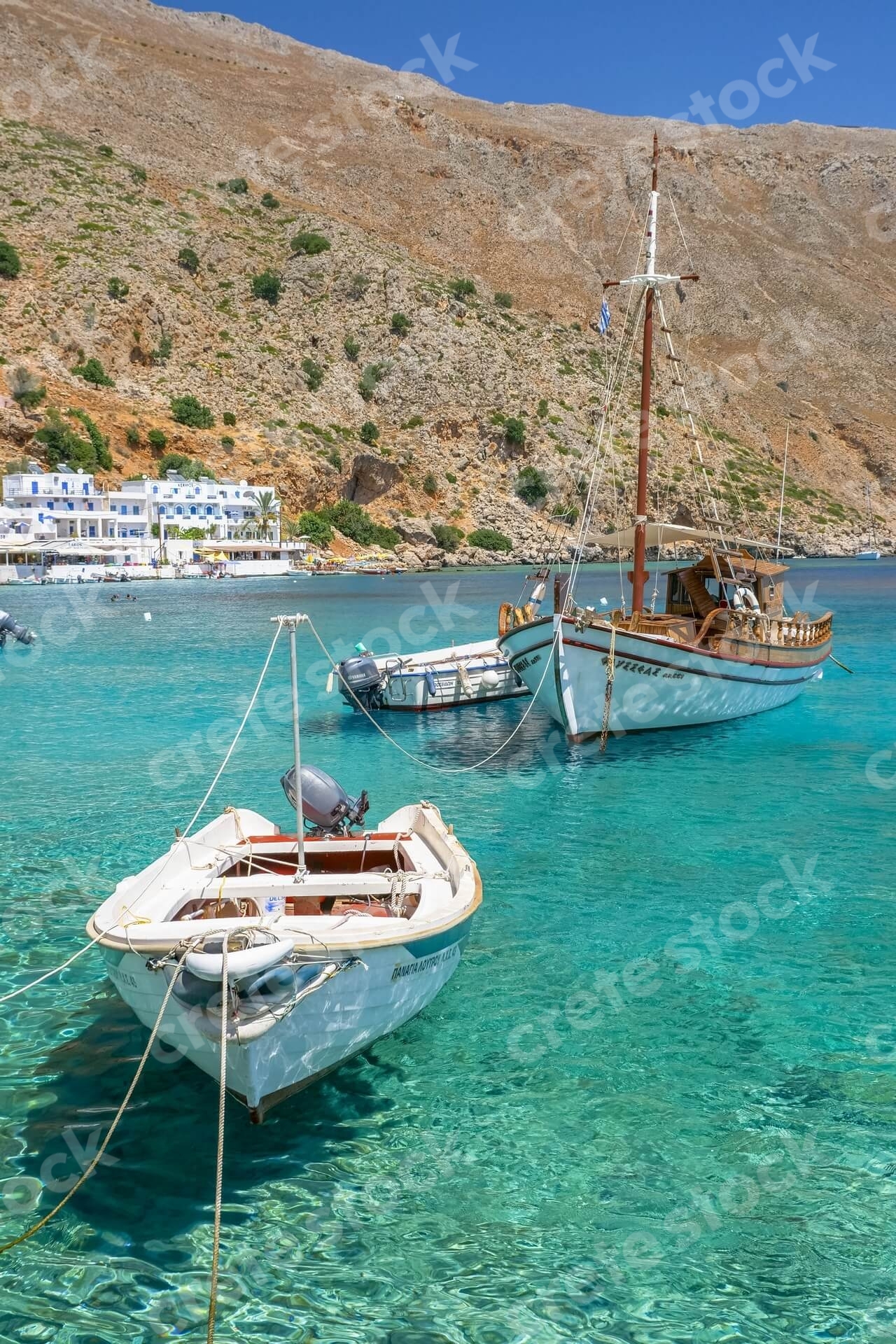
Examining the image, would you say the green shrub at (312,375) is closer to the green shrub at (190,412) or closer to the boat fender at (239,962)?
the green shrub at (190,412)

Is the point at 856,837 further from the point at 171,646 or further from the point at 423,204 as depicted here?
the point at 423,204

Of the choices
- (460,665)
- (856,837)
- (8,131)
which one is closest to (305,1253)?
(856,837)

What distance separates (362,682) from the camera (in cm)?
2530

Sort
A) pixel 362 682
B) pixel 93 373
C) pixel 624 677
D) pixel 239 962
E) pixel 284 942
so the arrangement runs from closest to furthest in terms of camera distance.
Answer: pixel 239 962, pixel 284 942, pixel 624 677, pixel 362 682, pixel 93 373

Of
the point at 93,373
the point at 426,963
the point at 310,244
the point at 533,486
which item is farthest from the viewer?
the point at 310,244

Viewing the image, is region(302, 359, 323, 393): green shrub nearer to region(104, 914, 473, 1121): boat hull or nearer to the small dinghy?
the small dinghy

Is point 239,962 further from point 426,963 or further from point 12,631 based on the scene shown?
point 12,631

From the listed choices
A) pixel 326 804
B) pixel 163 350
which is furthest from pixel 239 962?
pixel 163 350

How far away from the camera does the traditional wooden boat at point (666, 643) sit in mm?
20766

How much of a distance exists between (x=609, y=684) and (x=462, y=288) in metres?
114

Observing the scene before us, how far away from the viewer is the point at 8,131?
11569 centimetres

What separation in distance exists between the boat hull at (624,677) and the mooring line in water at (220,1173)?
14.6 m

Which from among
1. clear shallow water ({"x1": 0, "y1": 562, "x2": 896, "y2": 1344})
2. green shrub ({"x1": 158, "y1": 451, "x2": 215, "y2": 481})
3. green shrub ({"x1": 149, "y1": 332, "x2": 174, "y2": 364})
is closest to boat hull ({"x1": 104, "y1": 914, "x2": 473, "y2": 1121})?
clear shallow water ({"x1": 0, "y1": 562, "x2": 896, "y2": 1344})

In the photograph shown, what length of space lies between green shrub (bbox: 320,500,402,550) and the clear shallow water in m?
87.3
